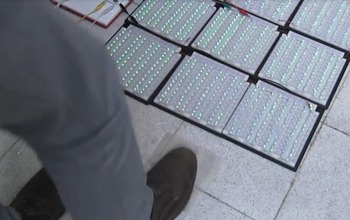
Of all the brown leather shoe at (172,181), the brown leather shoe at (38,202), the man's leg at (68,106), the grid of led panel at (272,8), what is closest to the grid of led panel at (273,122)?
the brown leather shoe at (172,181)

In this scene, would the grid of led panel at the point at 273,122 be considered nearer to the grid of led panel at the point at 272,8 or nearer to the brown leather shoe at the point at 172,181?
the brown leather shoe at the point at 172,181

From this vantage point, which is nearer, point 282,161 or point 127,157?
point 127,157

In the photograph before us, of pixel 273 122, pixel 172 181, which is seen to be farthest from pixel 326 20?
pixel 172 181

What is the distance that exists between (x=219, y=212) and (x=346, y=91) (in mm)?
581

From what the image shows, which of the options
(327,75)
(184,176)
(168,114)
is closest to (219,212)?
(184,176)

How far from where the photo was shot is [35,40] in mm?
606

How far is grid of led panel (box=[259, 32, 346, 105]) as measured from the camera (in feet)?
5.15

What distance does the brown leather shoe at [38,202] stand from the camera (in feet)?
4.32

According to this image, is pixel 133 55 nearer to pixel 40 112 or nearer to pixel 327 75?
pixel 327 75

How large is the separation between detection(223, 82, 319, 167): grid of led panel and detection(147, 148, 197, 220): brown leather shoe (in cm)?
17

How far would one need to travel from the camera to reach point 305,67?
160 centimetres

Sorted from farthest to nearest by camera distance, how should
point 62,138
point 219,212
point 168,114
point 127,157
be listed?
point 168,114, point 219,212, point 127,157, point 62,138

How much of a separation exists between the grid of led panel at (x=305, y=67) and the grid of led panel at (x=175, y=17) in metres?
0.27

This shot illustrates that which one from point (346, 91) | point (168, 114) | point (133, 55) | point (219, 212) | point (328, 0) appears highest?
point (328, 0)
